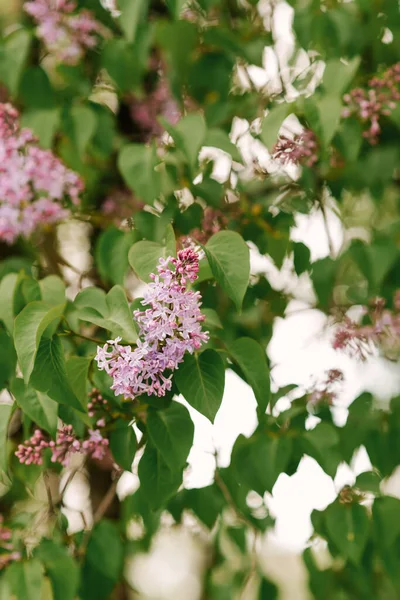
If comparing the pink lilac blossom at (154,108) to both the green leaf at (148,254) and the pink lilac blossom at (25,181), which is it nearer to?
the pink lilac blossom at (25,181)

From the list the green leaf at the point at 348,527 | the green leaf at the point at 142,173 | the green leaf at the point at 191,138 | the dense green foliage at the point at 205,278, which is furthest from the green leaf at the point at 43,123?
the green leaf at the point at 348,527

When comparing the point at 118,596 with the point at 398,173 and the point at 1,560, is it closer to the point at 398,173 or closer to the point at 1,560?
the point at 1,560

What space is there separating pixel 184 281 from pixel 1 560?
694mm

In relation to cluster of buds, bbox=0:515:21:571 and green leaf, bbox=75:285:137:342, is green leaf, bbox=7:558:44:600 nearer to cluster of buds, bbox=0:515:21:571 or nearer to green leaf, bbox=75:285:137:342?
cluster of buds, bbox=0:515:21:571

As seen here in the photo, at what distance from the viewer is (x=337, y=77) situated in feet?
3.60

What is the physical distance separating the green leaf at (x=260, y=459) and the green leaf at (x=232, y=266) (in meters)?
0.39

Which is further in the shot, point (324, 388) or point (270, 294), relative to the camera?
point (270, 294)

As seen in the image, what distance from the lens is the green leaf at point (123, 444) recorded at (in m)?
0.93

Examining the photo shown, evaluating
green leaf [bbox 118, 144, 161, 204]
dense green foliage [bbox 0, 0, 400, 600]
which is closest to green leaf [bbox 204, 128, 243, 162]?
dense green foliage [bbox 0, 0, 400, 600]

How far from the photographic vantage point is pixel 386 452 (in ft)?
4.13

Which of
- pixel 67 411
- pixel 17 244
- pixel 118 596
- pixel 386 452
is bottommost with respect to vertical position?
pixel 118 596

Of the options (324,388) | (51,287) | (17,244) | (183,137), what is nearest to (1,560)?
(51,287)

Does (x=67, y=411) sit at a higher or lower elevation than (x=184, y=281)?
lower

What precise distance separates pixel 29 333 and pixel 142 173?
0.51m
